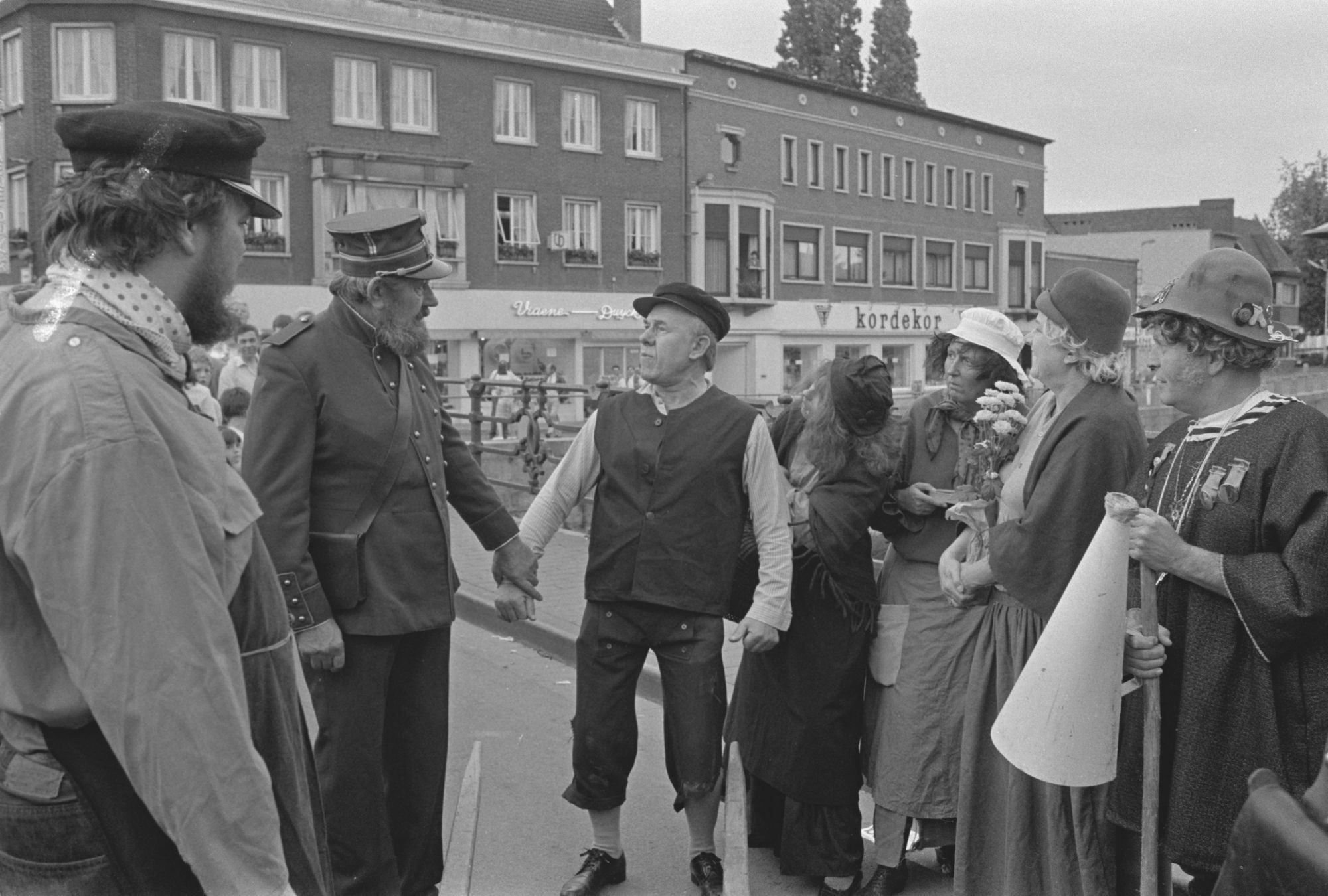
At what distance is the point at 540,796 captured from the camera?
17.7ft

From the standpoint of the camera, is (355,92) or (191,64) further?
(355,92)

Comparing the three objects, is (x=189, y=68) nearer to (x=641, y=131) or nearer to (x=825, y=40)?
(x=641, y=131)

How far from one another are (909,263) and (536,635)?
45.0 m

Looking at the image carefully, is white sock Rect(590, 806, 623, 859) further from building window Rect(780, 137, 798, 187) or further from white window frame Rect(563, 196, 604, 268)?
building window Rect(780, 137, 798, 187)

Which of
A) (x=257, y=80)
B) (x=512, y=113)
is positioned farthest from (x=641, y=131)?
(x=257, y=80)

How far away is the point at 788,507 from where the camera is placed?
14.6ft

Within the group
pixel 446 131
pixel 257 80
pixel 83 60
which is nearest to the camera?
pixel 83 60

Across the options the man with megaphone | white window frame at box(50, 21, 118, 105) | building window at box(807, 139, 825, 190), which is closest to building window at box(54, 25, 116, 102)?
white window frame at box(50, 21, 118, 105)

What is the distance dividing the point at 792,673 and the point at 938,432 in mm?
1038

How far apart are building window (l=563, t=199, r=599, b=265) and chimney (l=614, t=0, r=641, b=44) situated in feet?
Result: 23.8

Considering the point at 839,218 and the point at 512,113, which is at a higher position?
the point at 512,113

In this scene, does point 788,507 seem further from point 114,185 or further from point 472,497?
point 114,185

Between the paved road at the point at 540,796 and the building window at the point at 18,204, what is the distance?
89.3ft

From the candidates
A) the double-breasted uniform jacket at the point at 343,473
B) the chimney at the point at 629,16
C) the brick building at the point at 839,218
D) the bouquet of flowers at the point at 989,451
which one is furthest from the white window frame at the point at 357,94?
the bouquet of flowers at the point at 989,451
